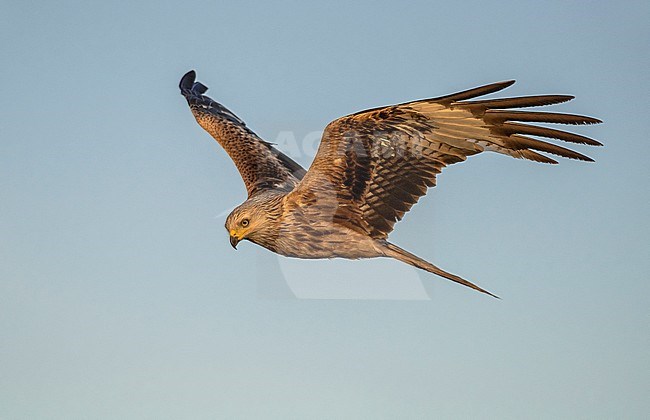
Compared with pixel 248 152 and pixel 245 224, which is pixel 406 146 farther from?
pixel 248 152

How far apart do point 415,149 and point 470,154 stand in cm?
50

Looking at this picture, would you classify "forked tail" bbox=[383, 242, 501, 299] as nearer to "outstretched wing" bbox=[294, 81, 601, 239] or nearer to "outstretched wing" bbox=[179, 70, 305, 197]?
"outstretched wing" bbox=[294, 81, 601, 239]

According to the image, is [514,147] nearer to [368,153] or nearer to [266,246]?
[368,153]

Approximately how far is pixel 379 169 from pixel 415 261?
0.90 metres

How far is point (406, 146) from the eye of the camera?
306 inches

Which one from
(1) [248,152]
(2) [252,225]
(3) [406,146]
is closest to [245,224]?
(2) [252,225]

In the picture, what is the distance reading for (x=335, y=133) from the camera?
7555 mm

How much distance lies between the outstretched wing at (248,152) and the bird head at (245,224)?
3.66 ft

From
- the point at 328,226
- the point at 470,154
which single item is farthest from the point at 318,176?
the point at 470,154

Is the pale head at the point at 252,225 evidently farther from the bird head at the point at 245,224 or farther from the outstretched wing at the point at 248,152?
the outstretched wing at the point at 248,152

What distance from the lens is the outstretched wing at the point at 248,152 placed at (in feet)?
32.0

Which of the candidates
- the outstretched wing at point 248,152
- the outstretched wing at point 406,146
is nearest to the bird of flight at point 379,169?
the outstretched wing at point 406,146

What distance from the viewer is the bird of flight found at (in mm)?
7285

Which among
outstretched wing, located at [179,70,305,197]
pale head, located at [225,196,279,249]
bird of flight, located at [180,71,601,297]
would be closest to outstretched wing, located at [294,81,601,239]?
bird of flight, located at [180,71,601,297]
